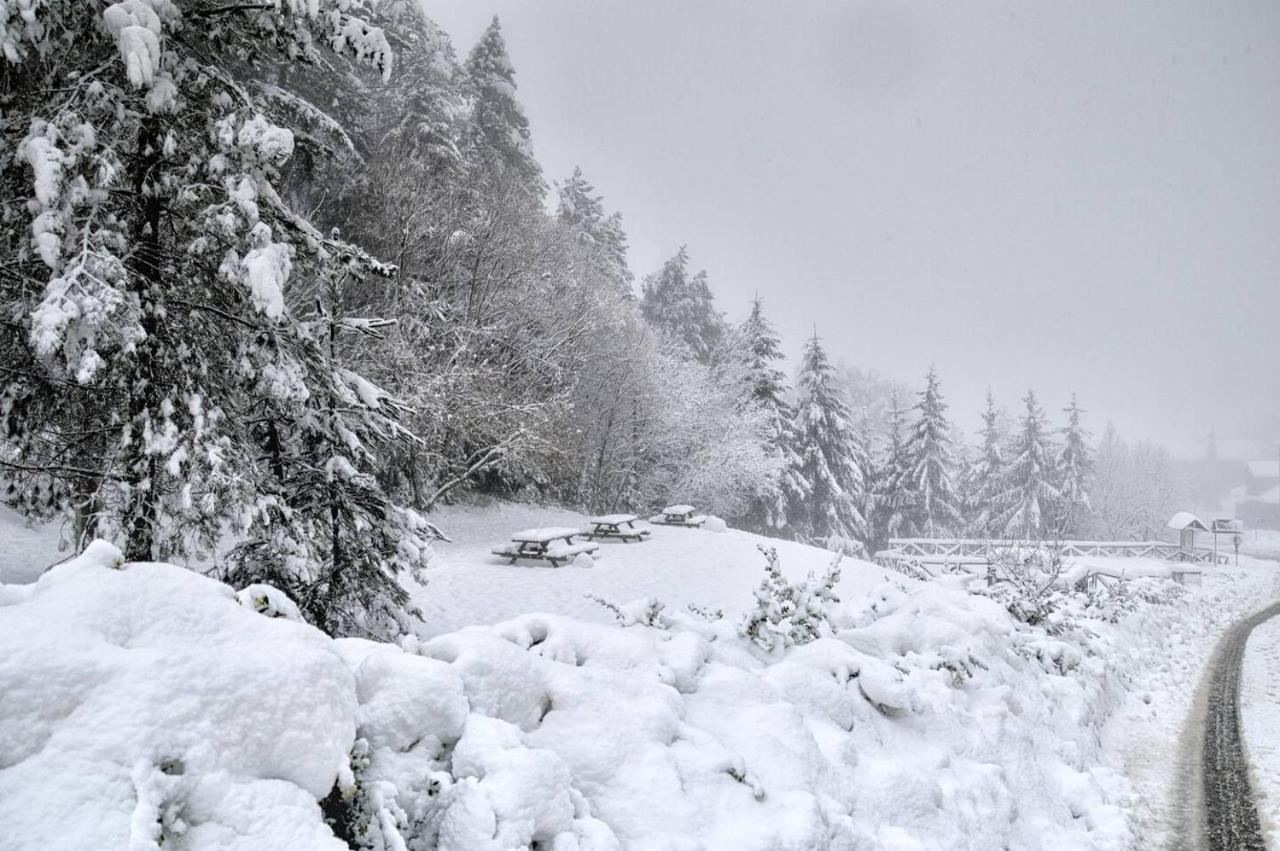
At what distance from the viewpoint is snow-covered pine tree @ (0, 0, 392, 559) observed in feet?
15.3

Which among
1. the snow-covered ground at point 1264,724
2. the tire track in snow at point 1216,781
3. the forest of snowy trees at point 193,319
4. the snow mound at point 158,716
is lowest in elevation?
the tire track in snow at point 1216,781

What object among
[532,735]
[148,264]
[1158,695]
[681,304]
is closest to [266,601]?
[532,735]

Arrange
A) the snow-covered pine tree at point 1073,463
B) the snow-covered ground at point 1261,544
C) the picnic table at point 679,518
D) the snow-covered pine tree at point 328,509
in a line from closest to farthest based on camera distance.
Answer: the snow-covered pine tree at point 328,509
the picnic table at point 679,518
the snow-covered pine tree at point 1073,463
the snow-covered ground at point 1261,544

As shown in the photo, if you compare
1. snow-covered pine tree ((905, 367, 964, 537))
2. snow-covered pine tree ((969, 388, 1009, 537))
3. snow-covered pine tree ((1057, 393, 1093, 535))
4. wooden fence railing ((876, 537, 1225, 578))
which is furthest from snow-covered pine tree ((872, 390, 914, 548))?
snow-covered pine tree ((1057, 393, 1093, 535))

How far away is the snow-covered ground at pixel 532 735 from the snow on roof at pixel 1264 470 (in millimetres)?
138205

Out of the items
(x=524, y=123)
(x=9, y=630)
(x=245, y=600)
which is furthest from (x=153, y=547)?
(x=524, y=123)

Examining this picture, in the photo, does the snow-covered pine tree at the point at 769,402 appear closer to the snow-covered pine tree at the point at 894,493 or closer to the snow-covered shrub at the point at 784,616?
the snow-covered pine tree at the point at 894,493

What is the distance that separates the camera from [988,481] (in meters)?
44.1

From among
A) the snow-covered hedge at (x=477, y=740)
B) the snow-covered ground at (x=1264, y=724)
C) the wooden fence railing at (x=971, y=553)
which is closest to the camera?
the snow-covered hedge at (x=477, y=740)

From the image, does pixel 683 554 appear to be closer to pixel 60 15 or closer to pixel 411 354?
pixel 411 354

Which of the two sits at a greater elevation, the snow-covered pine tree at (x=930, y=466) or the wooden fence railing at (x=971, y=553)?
the snow-covered pine tree at (x=930, y=466)

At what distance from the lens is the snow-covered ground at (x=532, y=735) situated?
1.93 meters

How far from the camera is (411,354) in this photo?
13883 millimetres

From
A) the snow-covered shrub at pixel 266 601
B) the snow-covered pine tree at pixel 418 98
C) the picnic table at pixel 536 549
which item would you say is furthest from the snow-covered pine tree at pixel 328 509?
the snow-covered pine tree at pixel 418 98
